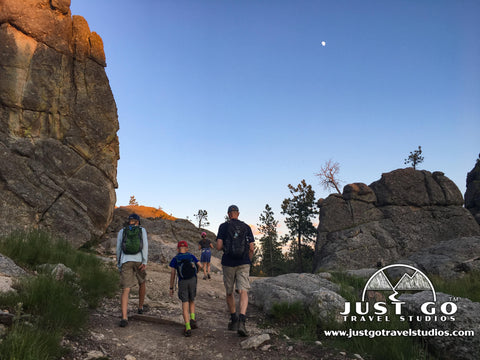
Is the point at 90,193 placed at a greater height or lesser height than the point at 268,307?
greater

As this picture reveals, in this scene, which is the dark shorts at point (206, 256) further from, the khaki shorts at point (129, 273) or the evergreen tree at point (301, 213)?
the evergreen tree at point (301, 213)

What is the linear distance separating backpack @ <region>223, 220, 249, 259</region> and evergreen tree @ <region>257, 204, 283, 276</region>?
146ft

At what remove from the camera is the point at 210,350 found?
5.32 meters

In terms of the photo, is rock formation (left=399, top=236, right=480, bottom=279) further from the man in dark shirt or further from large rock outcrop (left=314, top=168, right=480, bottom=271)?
the man in dark shirt

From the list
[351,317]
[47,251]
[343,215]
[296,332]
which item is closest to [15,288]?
A: [47,251]

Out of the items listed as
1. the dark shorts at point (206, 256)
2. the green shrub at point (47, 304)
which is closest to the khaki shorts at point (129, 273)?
the green shrub at point (47, 304)

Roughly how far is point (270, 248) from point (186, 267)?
46.8 m

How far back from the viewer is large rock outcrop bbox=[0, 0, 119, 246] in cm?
1806

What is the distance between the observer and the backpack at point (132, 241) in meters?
6.58

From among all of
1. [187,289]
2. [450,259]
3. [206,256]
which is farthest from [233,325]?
[450,259]

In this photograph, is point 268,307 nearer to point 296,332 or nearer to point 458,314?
point 296,332

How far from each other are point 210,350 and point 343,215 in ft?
88.6

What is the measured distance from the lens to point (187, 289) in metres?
6.30

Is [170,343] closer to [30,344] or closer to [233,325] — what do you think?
[233,325]
